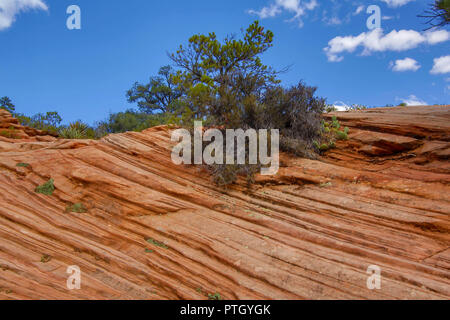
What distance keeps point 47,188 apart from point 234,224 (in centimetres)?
485

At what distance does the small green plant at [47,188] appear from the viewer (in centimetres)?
755

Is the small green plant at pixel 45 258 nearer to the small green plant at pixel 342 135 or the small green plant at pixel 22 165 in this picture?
the small green plant at pixel 22 165

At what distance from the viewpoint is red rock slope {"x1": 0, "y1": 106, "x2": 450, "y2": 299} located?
5133 millimetres

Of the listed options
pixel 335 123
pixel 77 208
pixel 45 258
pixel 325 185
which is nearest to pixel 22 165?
pixel 77 208

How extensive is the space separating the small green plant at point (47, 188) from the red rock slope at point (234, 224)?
14 cm

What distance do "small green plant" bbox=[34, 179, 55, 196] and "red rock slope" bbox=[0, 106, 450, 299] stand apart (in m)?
0.14

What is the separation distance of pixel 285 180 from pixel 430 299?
157 inches

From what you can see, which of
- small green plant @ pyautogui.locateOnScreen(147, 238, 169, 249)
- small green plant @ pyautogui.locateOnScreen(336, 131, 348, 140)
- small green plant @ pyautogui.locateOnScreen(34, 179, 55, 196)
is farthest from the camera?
small green plant @ pyautogui.locateOnScreen(336, 131, 348, 140)

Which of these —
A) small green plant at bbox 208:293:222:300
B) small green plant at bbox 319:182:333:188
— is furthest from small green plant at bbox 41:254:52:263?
small green plant at bbox 319:182:333:188

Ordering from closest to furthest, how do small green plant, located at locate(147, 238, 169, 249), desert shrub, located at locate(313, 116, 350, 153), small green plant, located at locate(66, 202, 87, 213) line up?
1. small green plant, located at locate(147, 238, 169, 249)
2. small green plant, located at locate(66, 202, 87, 213)
3. desert shrub, located at locate(313, 116, 350, 153)

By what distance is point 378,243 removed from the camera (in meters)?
5.77

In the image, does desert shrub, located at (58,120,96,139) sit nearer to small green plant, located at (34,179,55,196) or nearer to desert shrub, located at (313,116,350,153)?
small green plant, located at (34,179,55,196)

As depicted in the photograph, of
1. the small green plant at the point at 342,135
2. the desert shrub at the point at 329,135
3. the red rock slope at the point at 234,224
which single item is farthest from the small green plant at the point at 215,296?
the small green plant at the point at 342,135

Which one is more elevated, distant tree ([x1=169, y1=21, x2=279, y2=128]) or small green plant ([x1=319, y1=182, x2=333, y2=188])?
distant tree ([x1=169, y1=21, x2=279, y2=128])
